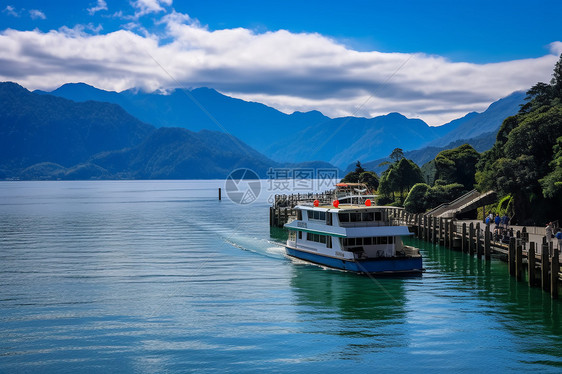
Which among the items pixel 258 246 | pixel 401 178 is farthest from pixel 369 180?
pixel 258 246

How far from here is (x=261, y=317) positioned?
2855 centimetres

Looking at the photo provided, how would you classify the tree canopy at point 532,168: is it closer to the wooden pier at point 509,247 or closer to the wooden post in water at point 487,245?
the wooden pier at point 509,247

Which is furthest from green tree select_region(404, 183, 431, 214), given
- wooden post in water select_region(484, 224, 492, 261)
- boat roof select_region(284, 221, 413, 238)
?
boat roof select_region(284, 221, 413, 238)

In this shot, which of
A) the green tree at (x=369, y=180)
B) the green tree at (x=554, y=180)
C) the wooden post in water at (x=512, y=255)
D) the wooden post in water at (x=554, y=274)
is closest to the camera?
the wooden post in water at (x=554, y=274)

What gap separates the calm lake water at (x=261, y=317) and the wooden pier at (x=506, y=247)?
1071 millimetres

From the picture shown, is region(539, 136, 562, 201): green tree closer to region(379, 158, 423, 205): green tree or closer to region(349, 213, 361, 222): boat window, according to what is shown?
region(349, 213, 361, 222): boat window

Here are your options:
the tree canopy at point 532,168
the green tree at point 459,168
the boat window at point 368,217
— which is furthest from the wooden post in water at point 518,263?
the green tree at point 459,168

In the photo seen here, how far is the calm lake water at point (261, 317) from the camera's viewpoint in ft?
73.1

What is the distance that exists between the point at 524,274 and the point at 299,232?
57.7ft

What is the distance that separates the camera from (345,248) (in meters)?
39.8

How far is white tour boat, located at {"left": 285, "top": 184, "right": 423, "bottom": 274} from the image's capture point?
3866cm

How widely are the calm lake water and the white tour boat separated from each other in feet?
3.82

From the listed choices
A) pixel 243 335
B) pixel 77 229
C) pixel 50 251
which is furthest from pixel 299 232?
pixel 77 229

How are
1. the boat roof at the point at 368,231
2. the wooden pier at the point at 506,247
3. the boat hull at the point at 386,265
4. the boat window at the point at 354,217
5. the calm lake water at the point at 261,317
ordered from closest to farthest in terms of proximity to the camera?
the calm lake water at the point at 261,317 → the wooden pier at the point at 506,247 → the boat hull at the point at 386,265 → the boat roof at the point at 368,231 → the boat window at the point at 354,217
